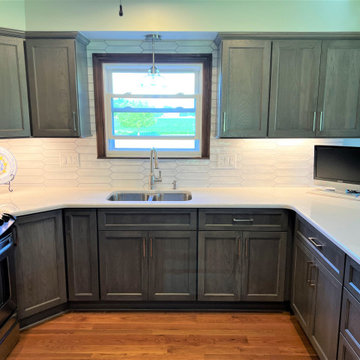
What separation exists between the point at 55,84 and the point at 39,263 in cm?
140

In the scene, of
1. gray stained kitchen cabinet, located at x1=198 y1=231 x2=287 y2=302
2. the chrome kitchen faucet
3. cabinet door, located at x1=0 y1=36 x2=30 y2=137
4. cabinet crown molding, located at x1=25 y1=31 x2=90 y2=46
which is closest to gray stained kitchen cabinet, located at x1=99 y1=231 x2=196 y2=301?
gray stained kitchen cabinet, located at x1=198 y1=231 x2=287 y2=302

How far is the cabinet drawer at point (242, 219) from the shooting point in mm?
2492

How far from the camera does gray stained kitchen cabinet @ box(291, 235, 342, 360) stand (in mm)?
1776

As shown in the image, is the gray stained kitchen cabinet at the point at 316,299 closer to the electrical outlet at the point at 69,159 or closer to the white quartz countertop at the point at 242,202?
the white quartz countertop at the point at 242,202

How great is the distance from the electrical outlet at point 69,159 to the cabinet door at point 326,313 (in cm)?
221

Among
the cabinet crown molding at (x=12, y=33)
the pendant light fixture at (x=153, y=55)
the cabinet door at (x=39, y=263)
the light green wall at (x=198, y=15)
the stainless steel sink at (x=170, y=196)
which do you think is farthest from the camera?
the stainless steel sink at (x=170, y=196)

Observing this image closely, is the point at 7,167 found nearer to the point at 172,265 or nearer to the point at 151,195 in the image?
the point at 151,195

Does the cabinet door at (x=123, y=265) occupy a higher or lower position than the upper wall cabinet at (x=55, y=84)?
lower

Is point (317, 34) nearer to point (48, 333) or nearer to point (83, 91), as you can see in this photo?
point (83, 91)

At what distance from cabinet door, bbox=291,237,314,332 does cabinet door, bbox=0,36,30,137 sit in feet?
7.68

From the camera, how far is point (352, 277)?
159cm

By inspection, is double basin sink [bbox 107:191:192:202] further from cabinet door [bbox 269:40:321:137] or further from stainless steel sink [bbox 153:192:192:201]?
cabinet door [bbox 269:40:321:137]

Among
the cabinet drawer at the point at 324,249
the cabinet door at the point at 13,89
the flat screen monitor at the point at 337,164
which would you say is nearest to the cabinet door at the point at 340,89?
the flat screen monitor at the point at 337,164

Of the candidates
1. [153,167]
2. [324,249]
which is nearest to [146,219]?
[153,167]
